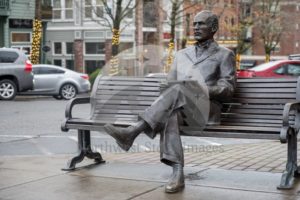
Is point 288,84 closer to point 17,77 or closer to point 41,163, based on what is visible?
point 41,163

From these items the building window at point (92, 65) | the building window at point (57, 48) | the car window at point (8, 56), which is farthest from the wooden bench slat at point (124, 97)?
the building window at point (57, 48)

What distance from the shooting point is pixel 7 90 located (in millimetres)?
20156

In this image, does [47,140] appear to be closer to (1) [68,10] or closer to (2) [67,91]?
(2) [67,91]

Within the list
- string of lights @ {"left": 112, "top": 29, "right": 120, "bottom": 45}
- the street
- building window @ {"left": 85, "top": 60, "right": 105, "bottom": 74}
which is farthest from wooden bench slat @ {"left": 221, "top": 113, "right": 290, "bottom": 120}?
building window @ {"left": 85, "top": 60, "right": 105, "bottom": 74}

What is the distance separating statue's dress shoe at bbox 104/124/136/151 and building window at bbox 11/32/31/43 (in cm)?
3349

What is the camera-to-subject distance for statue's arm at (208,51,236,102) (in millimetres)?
6062

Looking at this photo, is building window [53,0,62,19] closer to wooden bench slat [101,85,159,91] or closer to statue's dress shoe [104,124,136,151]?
wooden bench slat [101,85,159,91]

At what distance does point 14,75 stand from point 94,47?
28.5 meters

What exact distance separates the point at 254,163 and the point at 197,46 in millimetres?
1818

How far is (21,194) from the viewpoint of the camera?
18.4ft

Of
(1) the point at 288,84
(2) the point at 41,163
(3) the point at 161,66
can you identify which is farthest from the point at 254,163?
(3) the point at 161,66

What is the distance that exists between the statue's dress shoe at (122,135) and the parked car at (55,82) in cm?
1642

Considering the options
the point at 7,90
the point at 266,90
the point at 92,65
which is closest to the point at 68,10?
the point at 92,65

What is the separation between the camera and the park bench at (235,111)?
584cm
